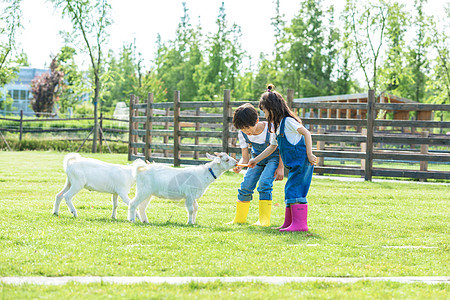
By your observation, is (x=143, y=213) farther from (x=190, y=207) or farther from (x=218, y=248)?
(x=218, y=248)

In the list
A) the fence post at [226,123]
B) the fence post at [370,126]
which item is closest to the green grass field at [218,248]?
the fence post at [370,126]

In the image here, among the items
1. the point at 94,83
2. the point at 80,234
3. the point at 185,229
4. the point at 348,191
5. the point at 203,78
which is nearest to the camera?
the point at 80,234

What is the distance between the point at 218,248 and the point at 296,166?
1717mm

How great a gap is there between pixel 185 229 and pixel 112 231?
833mm

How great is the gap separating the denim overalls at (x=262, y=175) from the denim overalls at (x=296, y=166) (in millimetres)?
435

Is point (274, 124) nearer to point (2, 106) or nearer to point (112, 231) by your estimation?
point (112, 231)

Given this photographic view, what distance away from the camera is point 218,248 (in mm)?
5461

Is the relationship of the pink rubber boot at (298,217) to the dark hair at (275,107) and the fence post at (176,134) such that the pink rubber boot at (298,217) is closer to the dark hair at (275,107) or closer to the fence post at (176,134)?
the dark hair at (275,107)

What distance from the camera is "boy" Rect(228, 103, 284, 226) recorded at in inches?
279

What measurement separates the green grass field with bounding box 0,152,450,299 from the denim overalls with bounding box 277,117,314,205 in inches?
18.9

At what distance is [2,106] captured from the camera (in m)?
57.5

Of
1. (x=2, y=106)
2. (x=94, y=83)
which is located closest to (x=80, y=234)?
(x=94, y=83)

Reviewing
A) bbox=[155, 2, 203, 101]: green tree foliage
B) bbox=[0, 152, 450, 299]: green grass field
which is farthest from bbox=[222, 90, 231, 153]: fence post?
bbox=[155, 2, 203, 101]: green tree foliage

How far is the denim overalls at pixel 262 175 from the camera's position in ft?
23.7
